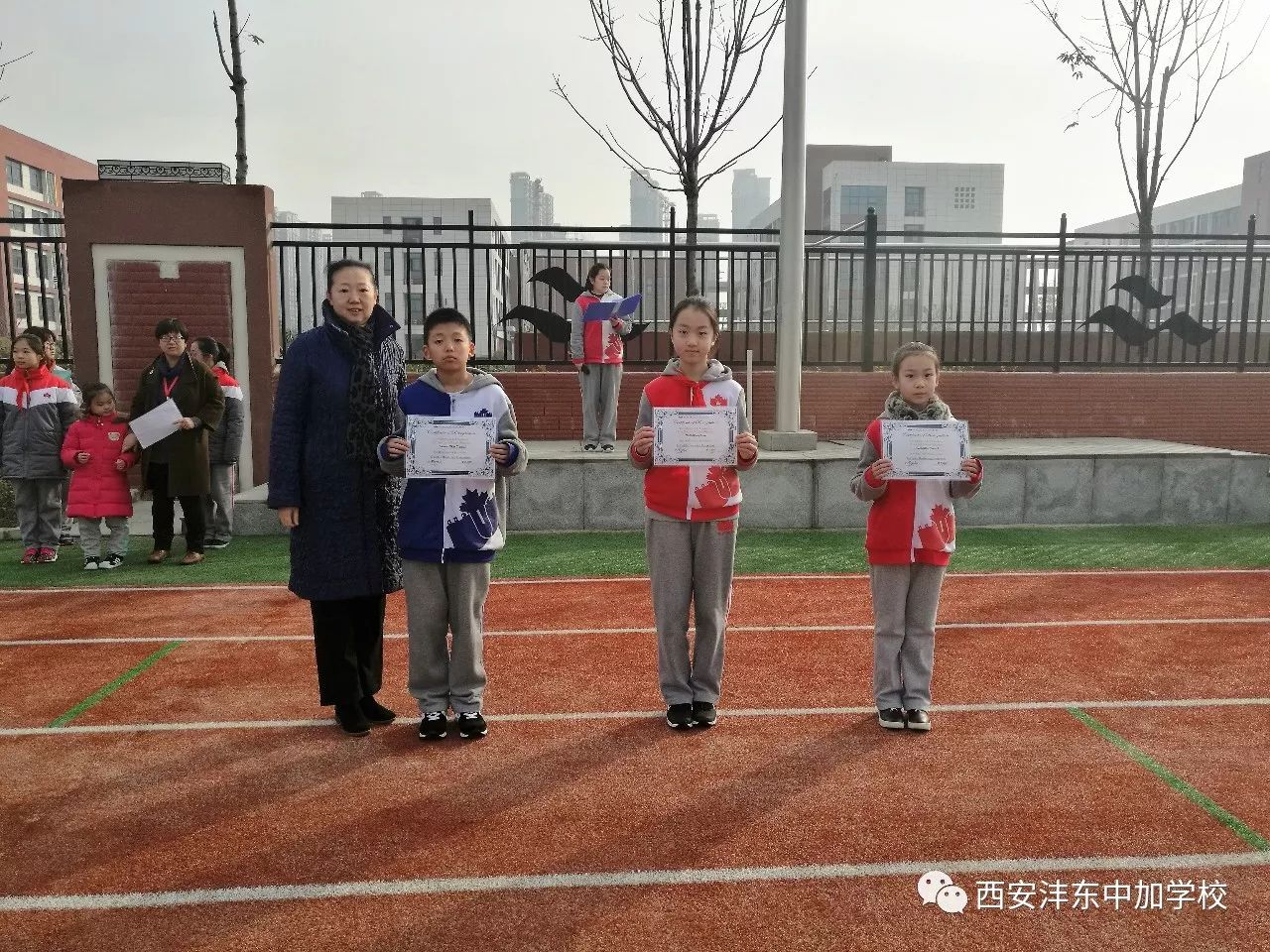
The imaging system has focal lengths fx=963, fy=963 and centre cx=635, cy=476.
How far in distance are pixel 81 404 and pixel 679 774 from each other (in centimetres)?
704

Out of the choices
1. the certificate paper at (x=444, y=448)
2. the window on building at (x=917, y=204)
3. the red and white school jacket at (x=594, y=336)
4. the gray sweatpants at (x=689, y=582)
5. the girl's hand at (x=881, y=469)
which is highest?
the window on building at (x=917, y=204)

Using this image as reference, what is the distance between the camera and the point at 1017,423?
1212 centimetres

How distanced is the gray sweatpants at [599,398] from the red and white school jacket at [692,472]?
19.0 feet

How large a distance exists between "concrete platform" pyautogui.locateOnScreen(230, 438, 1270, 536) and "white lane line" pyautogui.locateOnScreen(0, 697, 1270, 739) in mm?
4697

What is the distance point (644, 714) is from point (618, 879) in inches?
61.3

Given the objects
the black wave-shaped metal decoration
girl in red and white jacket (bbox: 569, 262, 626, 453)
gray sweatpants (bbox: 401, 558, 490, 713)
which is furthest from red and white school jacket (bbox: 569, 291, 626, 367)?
the black wave-shaped metal decoration

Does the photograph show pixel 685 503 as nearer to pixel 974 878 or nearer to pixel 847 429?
pixel 974 878

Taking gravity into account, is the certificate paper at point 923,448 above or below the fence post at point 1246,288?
below

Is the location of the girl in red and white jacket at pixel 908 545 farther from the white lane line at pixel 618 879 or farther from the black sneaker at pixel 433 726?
the black sneaker at pixel 433 726

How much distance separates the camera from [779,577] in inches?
296

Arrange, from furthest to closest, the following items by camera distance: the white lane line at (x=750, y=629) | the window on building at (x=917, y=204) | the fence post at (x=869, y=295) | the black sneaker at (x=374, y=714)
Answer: the window on building at (x=917, y=204) < the fence post at (x=869, y=295) < the white lane line at (x=750, y=629) < the black sneaker at (x=374, y=714)

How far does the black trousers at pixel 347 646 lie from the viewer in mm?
4227

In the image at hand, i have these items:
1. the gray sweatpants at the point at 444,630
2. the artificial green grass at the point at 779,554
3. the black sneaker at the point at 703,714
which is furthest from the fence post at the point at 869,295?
the gray sweatpants at the point at 444,630

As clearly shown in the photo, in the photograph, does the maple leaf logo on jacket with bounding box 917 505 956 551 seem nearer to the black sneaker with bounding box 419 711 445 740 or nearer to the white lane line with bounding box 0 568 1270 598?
the black sneaker with bounding box 419 711 445 740
